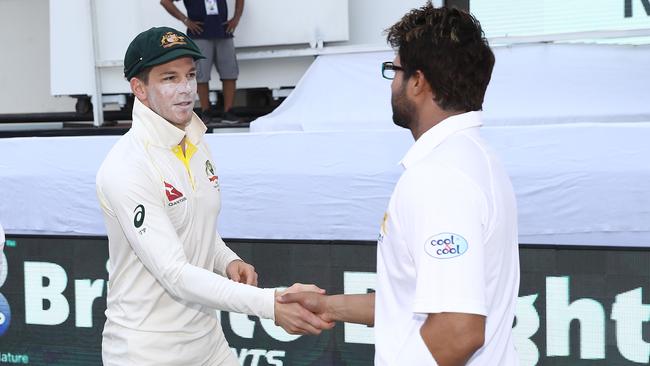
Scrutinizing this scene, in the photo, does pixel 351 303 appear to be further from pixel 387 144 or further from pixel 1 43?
pixel 1 43

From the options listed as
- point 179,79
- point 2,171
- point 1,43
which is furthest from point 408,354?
point 1,43

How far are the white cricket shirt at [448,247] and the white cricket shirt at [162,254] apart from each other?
0.94 m

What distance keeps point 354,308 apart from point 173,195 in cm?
74

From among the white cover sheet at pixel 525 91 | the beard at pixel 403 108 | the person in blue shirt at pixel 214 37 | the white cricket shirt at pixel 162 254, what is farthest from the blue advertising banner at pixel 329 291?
the person in blue shirt at pixel 214 37

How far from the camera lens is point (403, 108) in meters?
2.10

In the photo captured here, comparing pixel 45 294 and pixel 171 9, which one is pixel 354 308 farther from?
pixel 171 9

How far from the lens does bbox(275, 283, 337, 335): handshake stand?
2889 mm

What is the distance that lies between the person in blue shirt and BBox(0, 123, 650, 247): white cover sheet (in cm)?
201

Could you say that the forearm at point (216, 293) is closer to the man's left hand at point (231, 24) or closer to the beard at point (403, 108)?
the beard at point (403, 108)

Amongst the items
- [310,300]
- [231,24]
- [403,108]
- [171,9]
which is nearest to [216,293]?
[310,300]

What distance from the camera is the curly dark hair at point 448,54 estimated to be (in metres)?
1.99

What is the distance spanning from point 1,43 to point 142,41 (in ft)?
24.8

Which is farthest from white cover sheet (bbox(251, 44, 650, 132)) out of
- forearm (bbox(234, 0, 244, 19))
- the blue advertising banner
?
the blue advertising banner

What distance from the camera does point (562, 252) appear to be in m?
3.94
